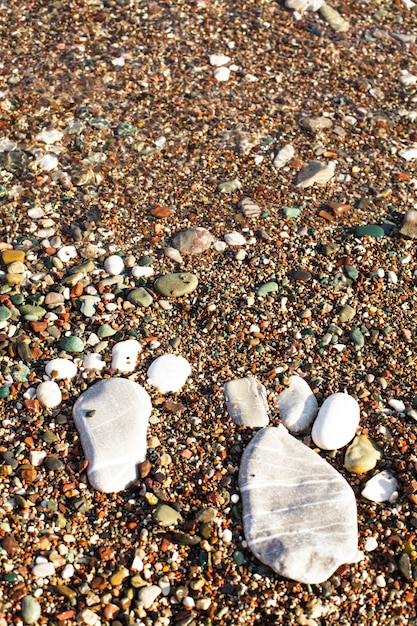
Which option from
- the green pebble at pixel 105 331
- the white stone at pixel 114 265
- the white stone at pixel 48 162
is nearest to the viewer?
the green pebble at pixel 105 331

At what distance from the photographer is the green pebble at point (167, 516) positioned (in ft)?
8.16

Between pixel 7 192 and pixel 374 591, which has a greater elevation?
pixel 7 192

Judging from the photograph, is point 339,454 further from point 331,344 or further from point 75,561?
point 75,561

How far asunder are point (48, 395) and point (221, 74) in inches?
92.9

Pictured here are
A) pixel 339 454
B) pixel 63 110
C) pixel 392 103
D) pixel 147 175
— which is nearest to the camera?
pixel 339 454

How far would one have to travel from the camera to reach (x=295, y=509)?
2.52 metres

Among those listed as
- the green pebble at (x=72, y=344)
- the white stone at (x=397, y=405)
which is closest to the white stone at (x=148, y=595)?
the green pebble at (x=72, y=344)

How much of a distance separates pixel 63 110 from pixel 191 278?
1.43m

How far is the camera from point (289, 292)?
3.21m

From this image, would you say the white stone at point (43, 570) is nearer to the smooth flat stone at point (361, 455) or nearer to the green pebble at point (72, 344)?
the green pebble at point (72, 344)

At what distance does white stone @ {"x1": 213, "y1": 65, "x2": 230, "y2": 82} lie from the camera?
4.25 metres

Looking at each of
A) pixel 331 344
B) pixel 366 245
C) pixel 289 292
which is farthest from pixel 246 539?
pixel 366 245

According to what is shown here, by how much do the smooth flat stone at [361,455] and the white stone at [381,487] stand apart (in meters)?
0.05

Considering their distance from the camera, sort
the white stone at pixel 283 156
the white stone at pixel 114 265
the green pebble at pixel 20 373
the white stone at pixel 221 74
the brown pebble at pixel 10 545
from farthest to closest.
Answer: the white stone at pixel 221 74 → the white stone at pixel 283 156 → the white stone at pixel 114 265 → the green pebble at pixel 20 373 → the brown pebble at pixel 10 545
